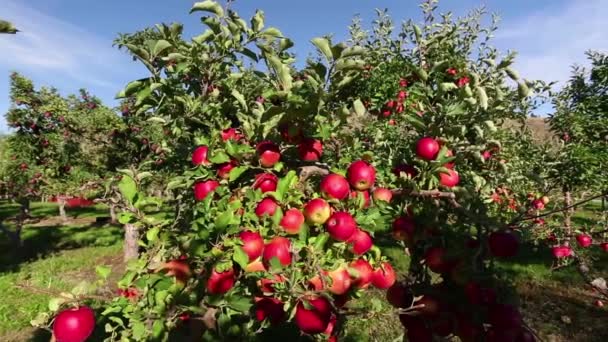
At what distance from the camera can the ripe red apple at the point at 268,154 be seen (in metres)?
1.93

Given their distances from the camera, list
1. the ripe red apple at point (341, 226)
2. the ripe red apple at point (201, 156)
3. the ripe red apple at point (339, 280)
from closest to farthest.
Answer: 1. the ripe red apple at point (341, 226)
2. the ripe red apple at point (339, 280)
3. the ripe red apple at point (201, 156)

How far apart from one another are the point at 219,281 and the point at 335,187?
678 mm

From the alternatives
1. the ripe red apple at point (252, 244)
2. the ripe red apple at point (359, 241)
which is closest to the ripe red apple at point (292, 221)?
the ripe red apple at point (252, 244)

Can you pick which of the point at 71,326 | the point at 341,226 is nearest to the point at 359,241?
the point at 341,226

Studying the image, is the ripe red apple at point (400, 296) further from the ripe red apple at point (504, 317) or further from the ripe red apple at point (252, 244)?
the ripe red apple at point (252, 244)

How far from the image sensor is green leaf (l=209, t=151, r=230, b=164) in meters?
1.83

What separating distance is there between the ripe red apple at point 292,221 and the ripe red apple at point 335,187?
17 cm

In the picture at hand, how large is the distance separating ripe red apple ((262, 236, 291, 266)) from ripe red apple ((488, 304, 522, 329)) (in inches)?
39.3

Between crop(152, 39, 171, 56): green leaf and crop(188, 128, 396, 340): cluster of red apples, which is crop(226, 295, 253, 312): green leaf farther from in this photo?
crop(152, 39, 171, 56): green leaf

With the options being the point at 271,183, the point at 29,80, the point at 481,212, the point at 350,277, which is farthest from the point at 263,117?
the point at 29,80

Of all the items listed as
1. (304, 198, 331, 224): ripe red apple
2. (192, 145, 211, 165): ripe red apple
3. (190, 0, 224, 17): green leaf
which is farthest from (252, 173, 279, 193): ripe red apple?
(190, 0, 224, 17): green leaf

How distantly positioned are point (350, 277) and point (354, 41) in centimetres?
451

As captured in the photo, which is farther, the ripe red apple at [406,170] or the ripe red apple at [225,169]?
the ripe red apple at [406,170]

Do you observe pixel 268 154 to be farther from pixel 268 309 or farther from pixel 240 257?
pixel 268 309
